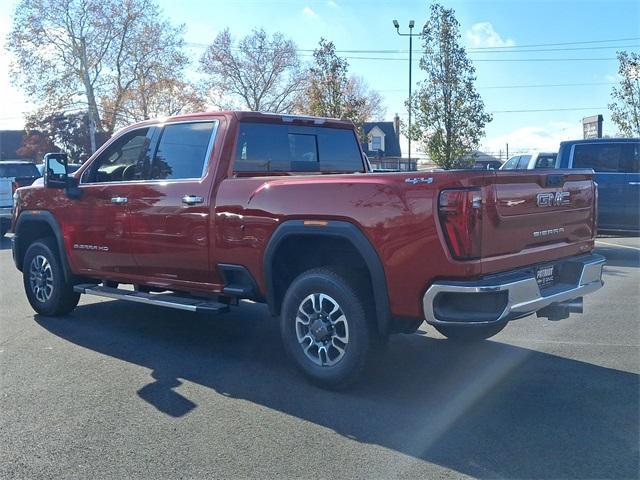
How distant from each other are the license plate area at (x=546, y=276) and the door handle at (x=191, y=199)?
2.74 m

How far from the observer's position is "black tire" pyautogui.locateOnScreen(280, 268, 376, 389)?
15.7ft

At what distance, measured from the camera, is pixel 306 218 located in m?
4.92

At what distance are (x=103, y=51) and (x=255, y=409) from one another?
40.6 m

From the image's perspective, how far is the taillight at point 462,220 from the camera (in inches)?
165

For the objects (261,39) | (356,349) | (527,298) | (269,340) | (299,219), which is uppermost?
(261,39)

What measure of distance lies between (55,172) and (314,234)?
348 centimetres

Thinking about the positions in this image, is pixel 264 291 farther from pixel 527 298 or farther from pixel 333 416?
pixel 527 298

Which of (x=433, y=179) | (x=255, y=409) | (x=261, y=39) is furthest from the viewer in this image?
(x=261, y=39)

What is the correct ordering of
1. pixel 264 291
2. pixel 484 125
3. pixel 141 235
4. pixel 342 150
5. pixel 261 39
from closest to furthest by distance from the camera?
pixel 264 291 < pixel 141 235 < pixel 342 150 < pixel 484 125 < pixel 261 39

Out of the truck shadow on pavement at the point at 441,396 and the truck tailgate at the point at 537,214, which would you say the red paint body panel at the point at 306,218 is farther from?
the truck shadow on pavement at the point at 441,396

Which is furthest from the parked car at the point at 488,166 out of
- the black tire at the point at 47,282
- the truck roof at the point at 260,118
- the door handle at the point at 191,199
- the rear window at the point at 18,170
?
the rear window at the point at 18,170

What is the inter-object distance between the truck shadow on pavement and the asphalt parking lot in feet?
0.05

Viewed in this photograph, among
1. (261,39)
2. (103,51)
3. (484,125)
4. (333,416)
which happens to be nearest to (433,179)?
(333,416)

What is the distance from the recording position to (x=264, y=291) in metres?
5.39
